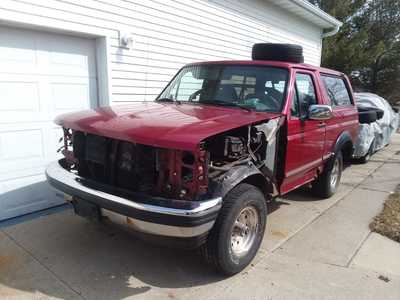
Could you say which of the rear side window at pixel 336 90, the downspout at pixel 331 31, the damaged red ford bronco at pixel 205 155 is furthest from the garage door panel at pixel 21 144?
the downspout at pixel 331 31

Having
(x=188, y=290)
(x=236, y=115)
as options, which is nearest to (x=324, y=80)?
(x=236, y=115)

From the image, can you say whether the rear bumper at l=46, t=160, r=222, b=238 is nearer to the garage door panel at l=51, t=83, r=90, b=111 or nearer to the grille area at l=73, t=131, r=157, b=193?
the grille area at l=73, t=131, r=157, b=193

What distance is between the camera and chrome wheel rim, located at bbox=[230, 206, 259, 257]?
10.9 ft

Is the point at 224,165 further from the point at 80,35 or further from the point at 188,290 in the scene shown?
the point at 80,35

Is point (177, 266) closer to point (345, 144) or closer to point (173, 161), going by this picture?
point (173, 161)

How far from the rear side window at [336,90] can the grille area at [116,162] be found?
126 inches

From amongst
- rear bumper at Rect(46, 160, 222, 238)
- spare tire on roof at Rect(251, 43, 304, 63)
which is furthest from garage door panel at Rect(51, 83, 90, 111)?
spare tire on roof at Rect(251, 43, 304, 63)

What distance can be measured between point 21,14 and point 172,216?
10.9 ft

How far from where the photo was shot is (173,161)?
8.96 ft

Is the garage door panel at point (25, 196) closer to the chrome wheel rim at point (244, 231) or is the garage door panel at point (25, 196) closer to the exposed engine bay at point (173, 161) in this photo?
the exposed engine bay at point (173, 161)

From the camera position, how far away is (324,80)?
16.5 feet

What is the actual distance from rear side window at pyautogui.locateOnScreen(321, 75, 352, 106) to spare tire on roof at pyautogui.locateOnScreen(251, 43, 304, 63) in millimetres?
487

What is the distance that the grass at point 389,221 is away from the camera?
4266 millimetres

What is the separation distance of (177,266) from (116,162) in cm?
120
